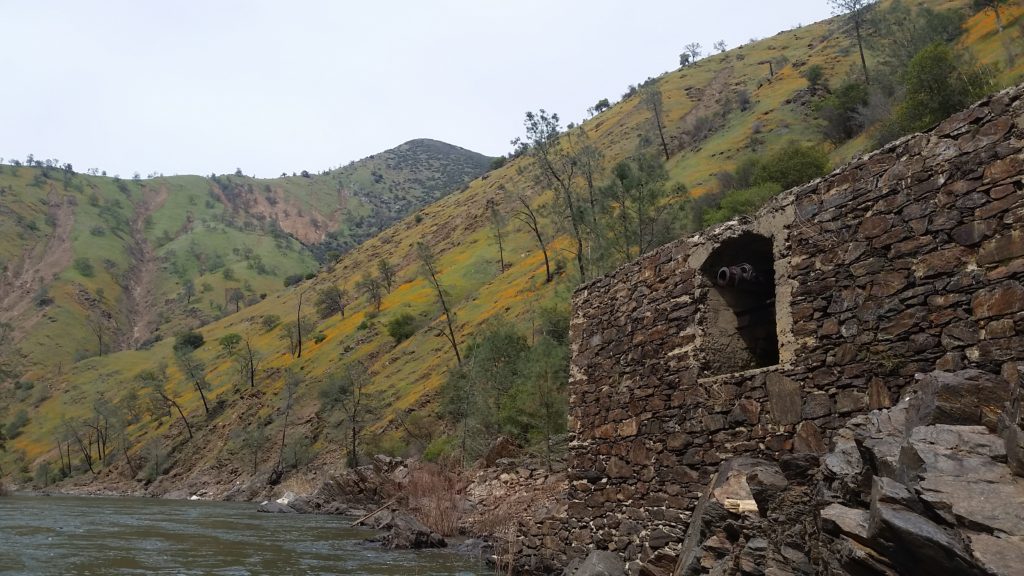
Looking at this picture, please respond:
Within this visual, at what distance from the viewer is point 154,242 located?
140750mm

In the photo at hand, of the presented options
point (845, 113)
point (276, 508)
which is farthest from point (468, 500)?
point (845, 113)

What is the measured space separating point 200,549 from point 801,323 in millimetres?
15308

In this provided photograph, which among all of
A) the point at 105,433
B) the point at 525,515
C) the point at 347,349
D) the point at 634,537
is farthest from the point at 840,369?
the point at 105,433

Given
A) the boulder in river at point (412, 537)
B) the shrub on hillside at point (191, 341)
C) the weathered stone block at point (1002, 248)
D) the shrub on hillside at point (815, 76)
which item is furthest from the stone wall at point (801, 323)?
the shrub on hillside at point (191, 341)

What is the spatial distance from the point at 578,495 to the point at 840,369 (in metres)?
4.47

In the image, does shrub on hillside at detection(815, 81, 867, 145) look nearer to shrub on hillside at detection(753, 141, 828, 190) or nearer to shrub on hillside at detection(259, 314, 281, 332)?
shrub on hillside at detection(753, 141, 828, 190)

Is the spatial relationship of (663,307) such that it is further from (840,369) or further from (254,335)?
(254,335)

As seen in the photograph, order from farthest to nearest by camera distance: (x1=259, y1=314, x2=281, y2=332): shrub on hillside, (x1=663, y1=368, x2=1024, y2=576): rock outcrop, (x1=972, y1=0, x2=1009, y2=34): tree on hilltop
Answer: (x1=259, y1=314, x2=281, y2=332): shrub on hillside → (x1=972, y1=0, x2=1009, y2=34): tree on hilltop → (x1=663, y1=368, x2=1024, y2=576): rock outcrop

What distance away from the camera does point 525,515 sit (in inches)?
623

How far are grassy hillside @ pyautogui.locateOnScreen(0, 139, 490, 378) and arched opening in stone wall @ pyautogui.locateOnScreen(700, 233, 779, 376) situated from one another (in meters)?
104

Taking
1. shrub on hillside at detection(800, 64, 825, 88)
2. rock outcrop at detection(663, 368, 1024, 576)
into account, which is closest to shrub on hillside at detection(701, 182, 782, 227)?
rock outcrop at detection(663, 368, 1024, 576)

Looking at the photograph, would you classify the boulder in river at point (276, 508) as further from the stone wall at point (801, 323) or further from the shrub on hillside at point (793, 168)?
the shrub on hillside at point (793, 168)

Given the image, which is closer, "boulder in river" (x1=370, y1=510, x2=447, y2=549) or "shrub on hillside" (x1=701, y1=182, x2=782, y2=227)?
"boulder in river" (x1=370, y1=510, x2=447, y2=549)

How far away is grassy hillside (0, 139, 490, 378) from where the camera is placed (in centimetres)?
10388
